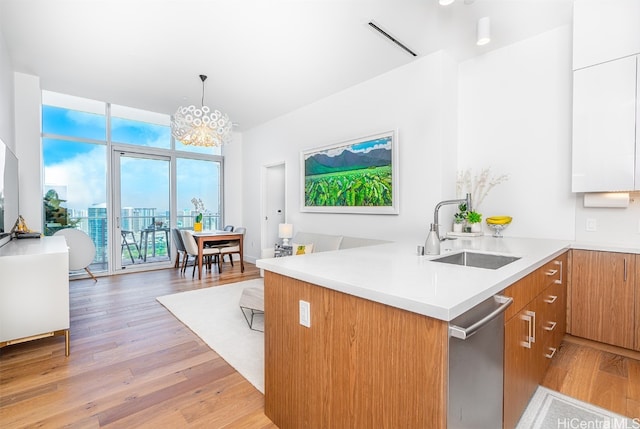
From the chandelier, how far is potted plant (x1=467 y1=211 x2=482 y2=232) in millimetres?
3335

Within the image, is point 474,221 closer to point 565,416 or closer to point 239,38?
point 565,416

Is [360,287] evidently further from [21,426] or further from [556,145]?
[556,145]

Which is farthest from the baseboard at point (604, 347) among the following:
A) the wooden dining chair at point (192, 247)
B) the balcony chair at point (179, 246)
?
the balcony chair at point (179, 246)

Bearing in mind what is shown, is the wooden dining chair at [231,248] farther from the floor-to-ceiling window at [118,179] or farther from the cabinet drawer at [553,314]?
the cabinet drawer at [553,314]

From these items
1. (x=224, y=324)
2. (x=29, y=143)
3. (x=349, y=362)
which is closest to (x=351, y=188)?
(x=224, y=324)

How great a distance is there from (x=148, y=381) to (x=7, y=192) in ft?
8.02

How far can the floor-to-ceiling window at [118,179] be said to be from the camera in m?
4.82

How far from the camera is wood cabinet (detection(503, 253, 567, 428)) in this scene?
137 centimetres

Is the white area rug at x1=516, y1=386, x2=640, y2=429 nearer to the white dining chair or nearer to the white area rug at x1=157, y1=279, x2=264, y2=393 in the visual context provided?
the white area rug at x1=157, y1=279, x2=264, y2=393

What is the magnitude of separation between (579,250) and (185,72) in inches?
181

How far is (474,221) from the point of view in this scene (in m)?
3.10

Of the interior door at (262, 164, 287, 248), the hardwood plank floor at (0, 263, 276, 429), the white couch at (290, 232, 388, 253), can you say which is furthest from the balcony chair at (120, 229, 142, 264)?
the white couch at (290, 232, 388, 253)

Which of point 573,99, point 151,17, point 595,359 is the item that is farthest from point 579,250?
point 151,17

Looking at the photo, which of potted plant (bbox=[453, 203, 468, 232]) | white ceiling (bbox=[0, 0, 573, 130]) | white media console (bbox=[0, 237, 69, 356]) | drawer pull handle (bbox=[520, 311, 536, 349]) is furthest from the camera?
potted plant (bbox=[453, 203, 468, 232])
